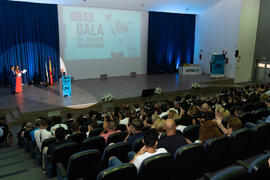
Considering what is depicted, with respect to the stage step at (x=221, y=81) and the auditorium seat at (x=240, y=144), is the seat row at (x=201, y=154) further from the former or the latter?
the stage step at (x=221, y=81)

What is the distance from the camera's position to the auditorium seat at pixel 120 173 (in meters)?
2.35

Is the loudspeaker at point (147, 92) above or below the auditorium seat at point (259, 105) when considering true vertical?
below

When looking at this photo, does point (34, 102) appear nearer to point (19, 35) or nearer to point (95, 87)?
point (95, 87)

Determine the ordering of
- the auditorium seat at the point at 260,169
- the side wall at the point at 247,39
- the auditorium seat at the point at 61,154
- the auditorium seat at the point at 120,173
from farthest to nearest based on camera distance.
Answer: the side wall at the point at 247,39 → the auditorium seat at the point at 61,154 → the auditorium seat at the point at 260,169 → the auditorium seat at the point at 120,173

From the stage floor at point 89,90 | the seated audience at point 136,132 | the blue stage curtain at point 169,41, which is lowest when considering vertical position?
the stage floor at point 89,90

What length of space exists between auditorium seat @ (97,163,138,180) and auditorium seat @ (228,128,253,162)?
167cm

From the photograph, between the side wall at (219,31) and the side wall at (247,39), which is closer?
the side wall at (247,39)

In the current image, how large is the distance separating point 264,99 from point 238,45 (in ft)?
26.4

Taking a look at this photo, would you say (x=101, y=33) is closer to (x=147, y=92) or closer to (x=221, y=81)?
(x=147, y=92)

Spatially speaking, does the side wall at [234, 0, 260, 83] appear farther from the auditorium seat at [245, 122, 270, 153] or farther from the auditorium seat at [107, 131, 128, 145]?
the auditorium seat at [107, 131, 128, 145]

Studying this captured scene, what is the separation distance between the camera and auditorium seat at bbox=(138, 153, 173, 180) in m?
2.61

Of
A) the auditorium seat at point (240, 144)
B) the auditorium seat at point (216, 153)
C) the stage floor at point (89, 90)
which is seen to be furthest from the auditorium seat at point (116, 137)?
the stage floor at point (89, 90)

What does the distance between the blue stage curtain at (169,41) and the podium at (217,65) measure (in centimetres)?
276

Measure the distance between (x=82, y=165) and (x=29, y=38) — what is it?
389 inches
